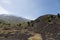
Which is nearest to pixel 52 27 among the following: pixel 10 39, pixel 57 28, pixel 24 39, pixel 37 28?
pixel 57 28

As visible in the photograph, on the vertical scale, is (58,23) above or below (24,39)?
above

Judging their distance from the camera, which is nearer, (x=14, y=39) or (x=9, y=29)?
(x=14, y=39)

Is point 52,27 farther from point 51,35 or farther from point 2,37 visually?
point 2,37

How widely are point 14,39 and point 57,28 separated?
4.93 meters

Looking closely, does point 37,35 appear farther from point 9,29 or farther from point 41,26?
point 9,29

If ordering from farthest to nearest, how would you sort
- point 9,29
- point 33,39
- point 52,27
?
point 9,29 → point 52,27 → point 33,39

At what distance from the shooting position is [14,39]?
19.8 meters

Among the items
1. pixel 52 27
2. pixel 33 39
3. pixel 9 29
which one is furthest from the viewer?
pixel 9 29

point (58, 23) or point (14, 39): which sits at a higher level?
point (58, 23)

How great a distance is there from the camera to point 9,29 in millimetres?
22188

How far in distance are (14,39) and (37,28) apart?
129 inches

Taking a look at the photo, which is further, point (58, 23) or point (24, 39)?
point (58, 23)

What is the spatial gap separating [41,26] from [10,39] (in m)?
4.09

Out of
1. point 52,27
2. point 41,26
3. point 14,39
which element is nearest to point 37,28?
point 41,26
